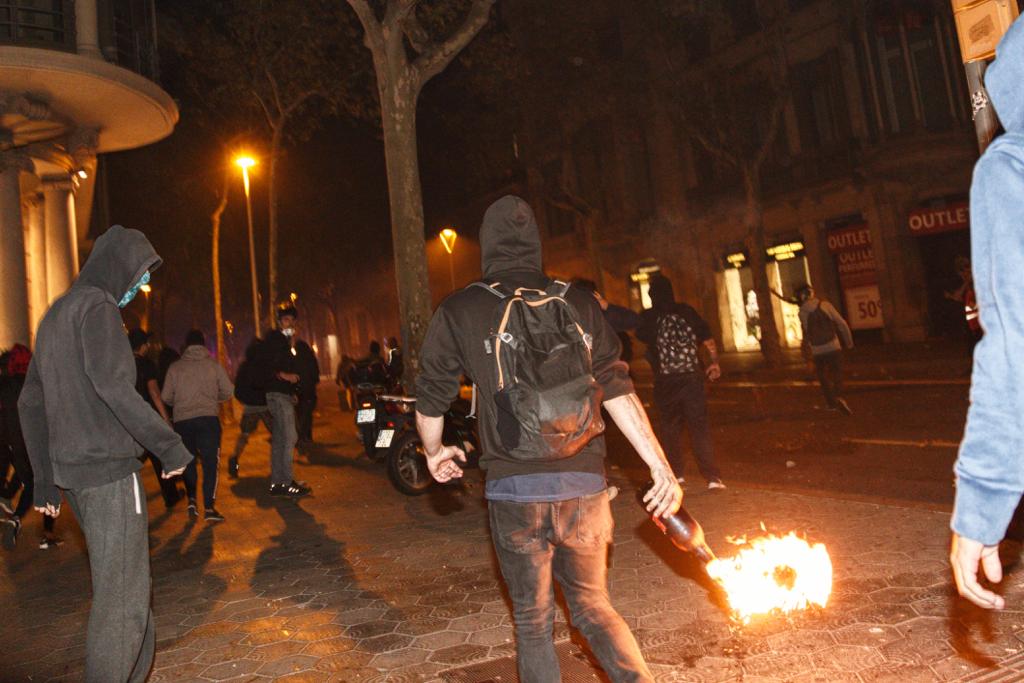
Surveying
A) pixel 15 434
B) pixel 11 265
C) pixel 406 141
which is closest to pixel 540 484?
pixel 15 434

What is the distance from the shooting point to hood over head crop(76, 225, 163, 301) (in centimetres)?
373

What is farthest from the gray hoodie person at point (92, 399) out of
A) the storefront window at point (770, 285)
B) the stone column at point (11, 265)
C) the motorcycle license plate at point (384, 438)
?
the storefront window at point (770, 285)

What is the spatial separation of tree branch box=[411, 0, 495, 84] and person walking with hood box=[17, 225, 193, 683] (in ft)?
29.7

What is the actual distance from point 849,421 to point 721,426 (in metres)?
1.93

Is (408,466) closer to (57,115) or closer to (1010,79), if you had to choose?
(1010,79)

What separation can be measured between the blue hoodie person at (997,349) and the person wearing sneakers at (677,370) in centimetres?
573

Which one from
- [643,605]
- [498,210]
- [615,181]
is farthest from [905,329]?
[498,210]

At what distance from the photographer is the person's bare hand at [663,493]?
3.12m

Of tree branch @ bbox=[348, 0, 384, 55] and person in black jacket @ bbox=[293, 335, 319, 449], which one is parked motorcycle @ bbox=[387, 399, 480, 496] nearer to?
person in black jacket @ bbox=[293, 335, 319, 449]

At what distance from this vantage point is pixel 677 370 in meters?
7.59

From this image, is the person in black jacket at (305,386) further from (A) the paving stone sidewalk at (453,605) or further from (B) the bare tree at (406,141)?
(A) the paving stone sidewalk at (453,605)

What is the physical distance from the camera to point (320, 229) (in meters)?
40.0

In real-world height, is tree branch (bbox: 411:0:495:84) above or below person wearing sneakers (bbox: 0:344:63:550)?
above

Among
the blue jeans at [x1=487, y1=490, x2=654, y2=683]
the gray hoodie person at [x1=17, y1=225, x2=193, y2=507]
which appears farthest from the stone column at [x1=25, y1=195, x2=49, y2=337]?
the blue jeans at [x1=487, y1=490, x2=654, y2=683]
